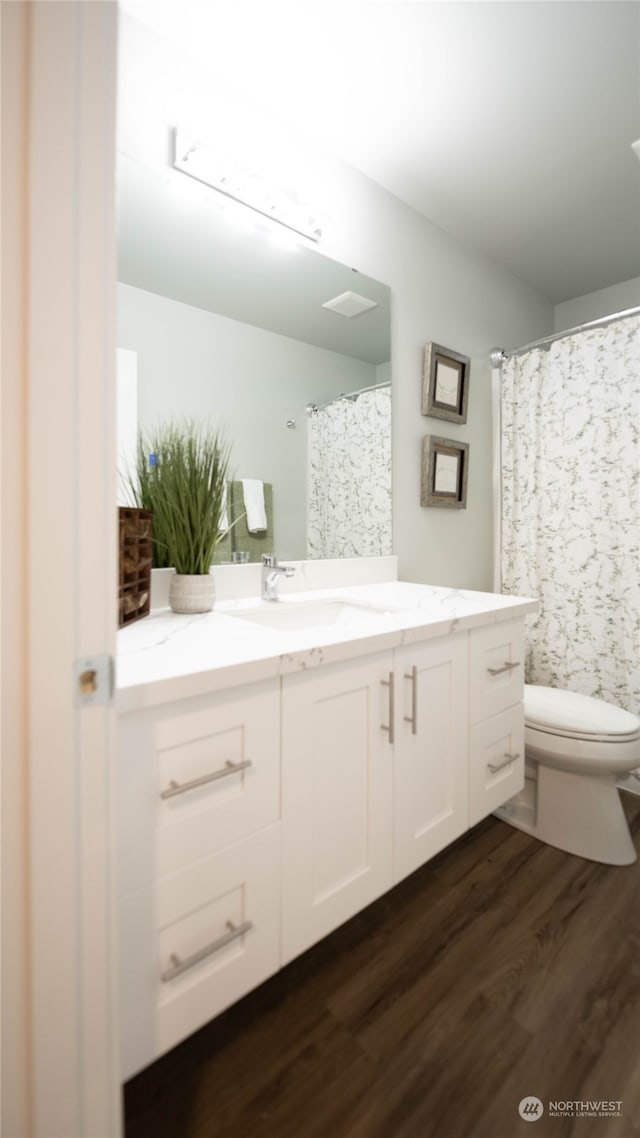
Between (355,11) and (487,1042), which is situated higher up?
(355,11)

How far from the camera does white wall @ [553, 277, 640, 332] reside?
254 cm

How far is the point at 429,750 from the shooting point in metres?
1.20

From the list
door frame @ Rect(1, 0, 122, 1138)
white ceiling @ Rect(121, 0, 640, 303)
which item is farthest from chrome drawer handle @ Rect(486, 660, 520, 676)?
white ceiling @ Rect(121, 0, 640, 303)

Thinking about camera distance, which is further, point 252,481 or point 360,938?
point 252,481

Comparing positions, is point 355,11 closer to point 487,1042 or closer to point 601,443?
point 601,443

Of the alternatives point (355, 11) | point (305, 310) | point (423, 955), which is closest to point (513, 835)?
point (423, 955)

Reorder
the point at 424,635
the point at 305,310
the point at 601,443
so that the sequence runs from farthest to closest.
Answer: the point at 601,443 → the point at 305,310 → the point at 424,635

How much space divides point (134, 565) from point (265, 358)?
828mm

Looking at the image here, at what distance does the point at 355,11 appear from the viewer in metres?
1.21

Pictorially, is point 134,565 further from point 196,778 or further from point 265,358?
point 265,358

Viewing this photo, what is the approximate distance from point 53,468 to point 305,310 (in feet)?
4.52

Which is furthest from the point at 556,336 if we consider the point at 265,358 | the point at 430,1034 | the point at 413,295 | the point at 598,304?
the point at 430,1034

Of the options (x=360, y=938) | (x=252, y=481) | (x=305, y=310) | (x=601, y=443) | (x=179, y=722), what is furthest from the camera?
(x=601, y=443)

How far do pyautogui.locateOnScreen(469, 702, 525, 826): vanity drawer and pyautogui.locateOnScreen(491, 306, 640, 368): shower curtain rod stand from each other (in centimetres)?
160
